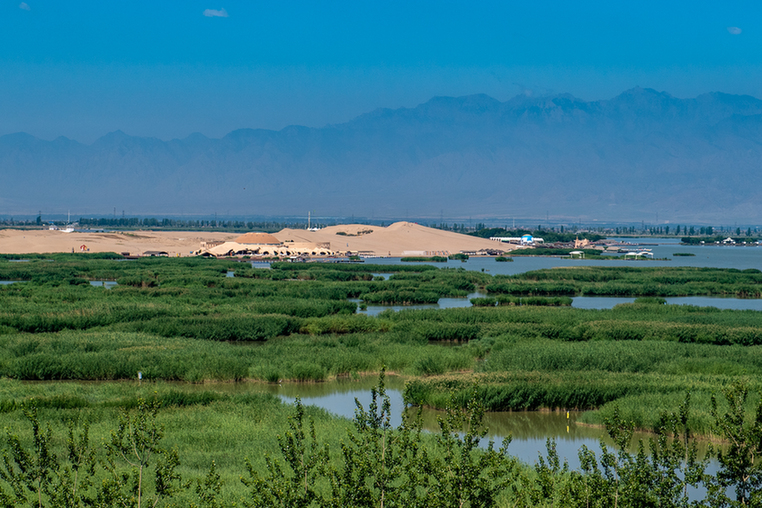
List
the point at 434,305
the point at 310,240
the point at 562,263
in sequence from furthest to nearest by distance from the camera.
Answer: the point at 310,240, the point at 562,263, the point at 434,305

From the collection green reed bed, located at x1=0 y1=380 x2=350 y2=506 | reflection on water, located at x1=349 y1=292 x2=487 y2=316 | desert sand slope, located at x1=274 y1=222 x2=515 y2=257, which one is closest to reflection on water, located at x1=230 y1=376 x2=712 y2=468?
green reed bed, located at x1=0 y1=380 x2=350 y2=506

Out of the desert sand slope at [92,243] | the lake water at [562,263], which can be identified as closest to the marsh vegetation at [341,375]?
the lake water at [562,263]

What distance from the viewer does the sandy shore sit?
90.4 m

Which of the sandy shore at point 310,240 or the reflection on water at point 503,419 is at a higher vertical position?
the sandy shore at point 310,240

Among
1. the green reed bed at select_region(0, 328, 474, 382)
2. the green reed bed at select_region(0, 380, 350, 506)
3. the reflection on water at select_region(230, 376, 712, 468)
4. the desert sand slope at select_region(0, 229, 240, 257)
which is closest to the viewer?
the green reed bed at select_region(0, 380, 350, 506)

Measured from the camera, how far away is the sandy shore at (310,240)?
9038 cm

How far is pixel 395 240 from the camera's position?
113375 mm

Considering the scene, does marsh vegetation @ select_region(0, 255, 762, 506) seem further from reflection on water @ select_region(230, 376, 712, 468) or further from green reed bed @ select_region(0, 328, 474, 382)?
reflection on water @ select_region(230, 376, 712, 468)

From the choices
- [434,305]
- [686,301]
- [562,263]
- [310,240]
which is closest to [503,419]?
[434,305]

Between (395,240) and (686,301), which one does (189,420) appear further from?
(395,240)

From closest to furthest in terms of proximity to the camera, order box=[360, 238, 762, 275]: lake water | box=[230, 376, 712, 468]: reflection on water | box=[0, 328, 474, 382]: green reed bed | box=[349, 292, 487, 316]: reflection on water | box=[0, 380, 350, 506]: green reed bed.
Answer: box=[0, 380, 350, 506]: green reed bed, box=[230, 376, 712, 468]: reflection on water, box=[0, 328, 474, 382]: green reed bed, box=[349, 292, 487, 316]: reflection on water, box=[360, 238, 762, 275]: lake water

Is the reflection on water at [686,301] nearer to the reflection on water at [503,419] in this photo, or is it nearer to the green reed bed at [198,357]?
the green reed bed at [198,357]

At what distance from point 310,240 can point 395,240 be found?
1374 cm

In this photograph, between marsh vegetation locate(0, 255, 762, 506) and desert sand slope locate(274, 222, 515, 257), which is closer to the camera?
marsh vegetation locate(0, 255, 762, 506)
